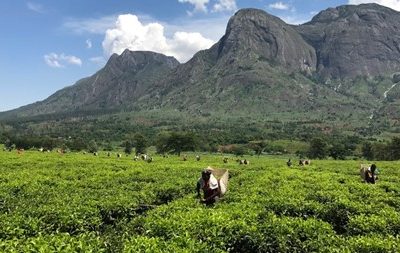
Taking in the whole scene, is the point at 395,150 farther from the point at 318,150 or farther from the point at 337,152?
the point at 318,150

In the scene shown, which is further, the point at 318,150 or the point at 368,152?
the point at 368,152

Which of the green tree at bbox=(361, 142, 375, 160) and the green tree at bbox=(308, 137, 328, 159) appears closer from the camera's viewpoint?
the green tree at bbox=(308, 137, 328, 159)

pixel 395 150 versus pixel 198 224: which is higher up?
pixel 198 224

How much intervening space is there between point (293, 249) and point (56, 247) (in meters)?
8.20

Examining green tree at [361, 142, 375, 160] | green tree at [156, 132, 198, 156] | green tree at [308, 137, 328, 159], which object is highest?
green tree at [156, 132, 198, 156]

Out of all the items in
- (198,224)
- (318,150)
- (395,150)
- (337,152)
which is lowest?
(337,152)

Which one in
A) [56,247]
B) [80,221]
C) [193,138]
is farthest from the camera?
[193,138]

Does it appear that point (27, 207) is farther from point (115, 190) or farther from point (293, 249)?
point (293, 249)

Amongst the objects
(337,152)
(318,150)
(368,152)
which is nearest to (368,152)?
(368,152)

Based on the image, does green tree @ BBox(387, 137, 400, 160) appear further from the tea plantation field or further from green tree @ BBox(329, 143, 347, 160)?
the tea plantation field

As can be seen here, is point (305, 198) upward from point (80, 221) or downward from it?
downward

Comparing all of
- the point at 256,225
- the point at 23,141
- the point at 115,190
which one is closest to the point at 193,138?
the point at 23,141

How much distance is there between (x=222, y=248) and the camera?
52.1 ft

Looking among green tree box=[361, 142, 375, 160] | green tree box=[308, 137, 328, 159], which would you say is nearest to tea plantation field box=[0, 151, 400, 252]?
green tree box=[308, 137, 328, 159]
